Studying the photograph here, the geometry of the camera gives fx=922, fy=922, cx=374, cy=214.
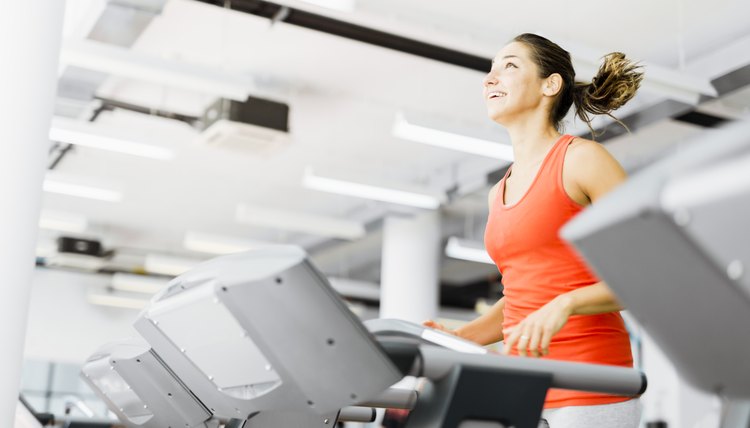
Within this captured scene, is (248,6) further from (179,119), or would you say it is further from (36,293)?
(36,293)

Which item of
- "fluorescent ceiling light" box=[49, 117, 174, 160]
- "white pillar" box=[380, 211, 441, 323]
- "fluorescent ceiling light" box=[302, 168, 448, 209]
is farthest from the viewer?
"white pillar" box=[380, 211, 441, 323]

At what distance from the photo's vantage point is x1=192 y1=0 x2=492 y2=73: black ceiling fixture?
492 cm

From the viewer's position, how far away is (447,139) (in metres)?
5.36

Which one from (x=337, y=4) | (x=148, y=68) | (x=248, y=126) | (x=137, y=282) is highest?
(x=337, y=4)

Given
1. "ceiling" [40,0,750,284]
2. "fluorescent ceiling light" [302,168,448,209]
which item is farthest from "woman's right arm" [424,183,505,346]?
"fluorescent ceiling light" [302,168,448,209]

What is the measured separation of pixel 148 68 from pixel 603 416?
12.1ft

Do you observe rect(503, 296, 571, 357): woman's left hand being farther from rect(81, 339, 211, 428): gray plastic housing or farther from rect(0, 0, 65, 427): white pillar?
rect(0, 0, 65, 427): white pillar

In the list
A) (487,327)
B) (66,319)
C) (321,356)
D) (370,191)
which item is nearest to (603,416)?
(487,327)

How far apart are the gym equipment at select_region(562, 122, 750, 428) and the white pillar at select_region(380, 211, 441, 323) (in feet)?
25.0

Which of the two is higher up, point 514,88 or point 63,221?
point 514,88

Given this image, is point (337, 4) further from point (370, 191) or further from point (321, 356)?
point (370, 191)

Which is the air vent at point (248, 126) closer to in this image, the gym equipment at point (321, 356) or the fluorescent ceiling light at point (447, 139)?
the fluorescent ceiling light at point (447, 139)

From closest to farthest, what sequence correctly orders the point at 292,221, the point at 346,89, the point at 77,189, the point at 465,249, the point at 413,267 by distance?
the point at 346,89, the point at 77,189, the point at 292,221, the point at 465,249, the point at 413,267

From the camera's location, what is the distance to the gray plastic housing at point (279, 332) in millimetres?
1079
